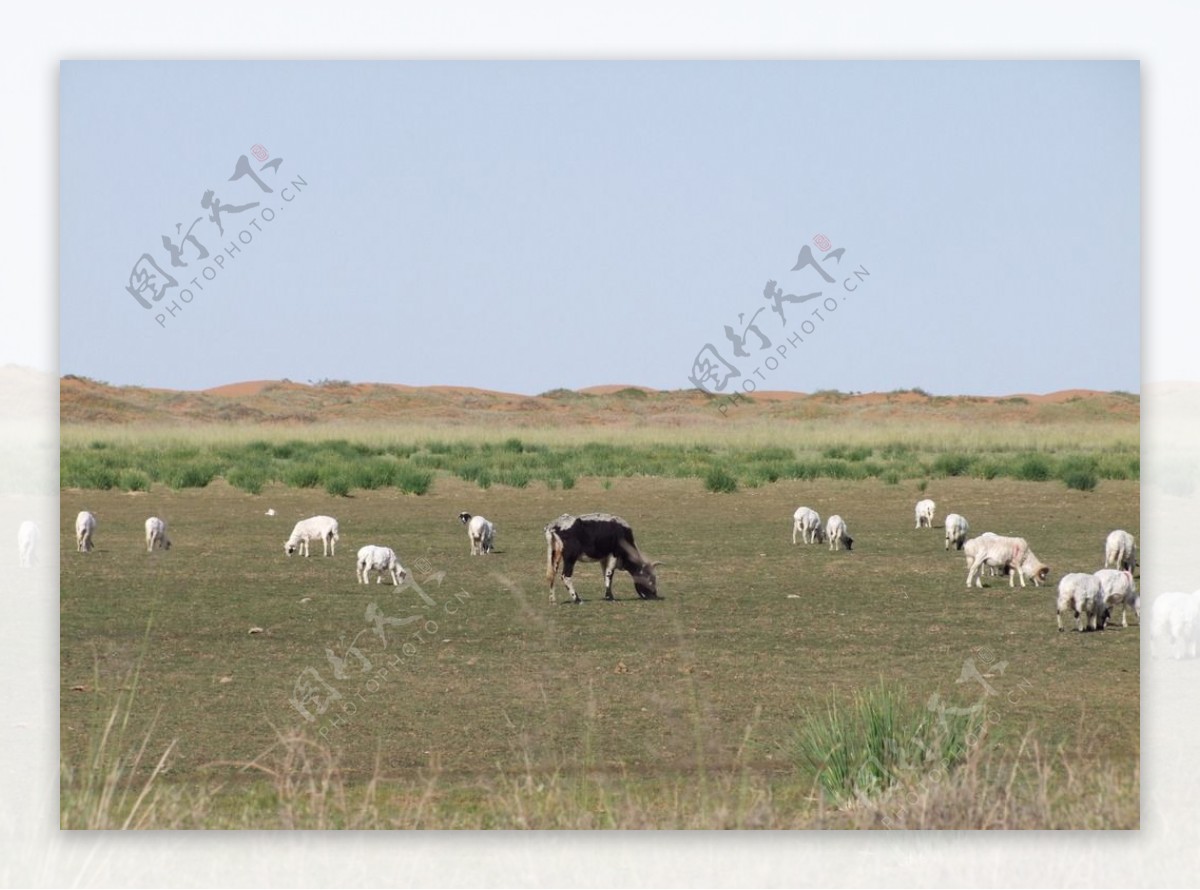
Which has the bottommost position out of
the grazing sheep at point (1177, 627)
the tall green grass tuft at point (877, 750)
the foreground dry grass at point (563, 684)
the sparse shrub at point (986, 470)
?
the foreground dry grass at point (563, 684)

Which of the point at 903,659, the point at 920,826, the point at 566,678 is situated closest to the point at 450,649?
the point at 566,678

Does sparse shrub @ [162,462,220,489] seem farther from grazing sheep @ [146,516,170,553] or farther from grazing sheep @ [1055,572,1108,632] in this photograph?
grazing sheep @ [1055,572,1108,632]

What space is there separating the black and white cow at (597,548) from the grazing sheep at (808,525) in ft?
22.2

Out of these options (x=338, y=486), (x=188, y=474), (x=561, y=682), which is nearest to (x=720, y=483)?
(x=338, y=486)

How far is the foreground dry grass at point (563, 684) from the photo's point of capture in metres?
7.89

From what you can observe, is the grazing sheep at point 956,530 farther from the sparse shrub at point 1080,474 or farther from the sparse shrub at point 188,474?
the sparse shrub at point 188,474

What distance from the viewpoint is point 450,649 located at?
1351 centimetres

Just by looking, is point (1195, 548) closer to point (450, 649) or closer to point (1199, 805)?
point (450, 649)

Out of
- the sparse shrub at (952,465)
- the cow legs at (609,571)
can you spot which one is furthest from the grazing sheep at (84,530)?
the sparse shrub at (952,465)

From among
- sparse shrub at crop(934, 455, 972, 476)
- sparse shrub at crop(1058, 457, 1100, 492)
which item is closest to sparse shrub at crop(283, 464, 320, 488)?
sparse shrub at crop(934, 455, 972, 476)

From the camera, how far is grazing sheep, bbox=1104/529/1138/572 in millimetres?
17969

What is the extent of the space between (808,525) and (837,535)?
944mm

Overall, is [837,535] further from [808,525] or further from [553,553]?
[553,553]

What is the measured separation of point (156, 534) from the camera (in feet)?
67.8
